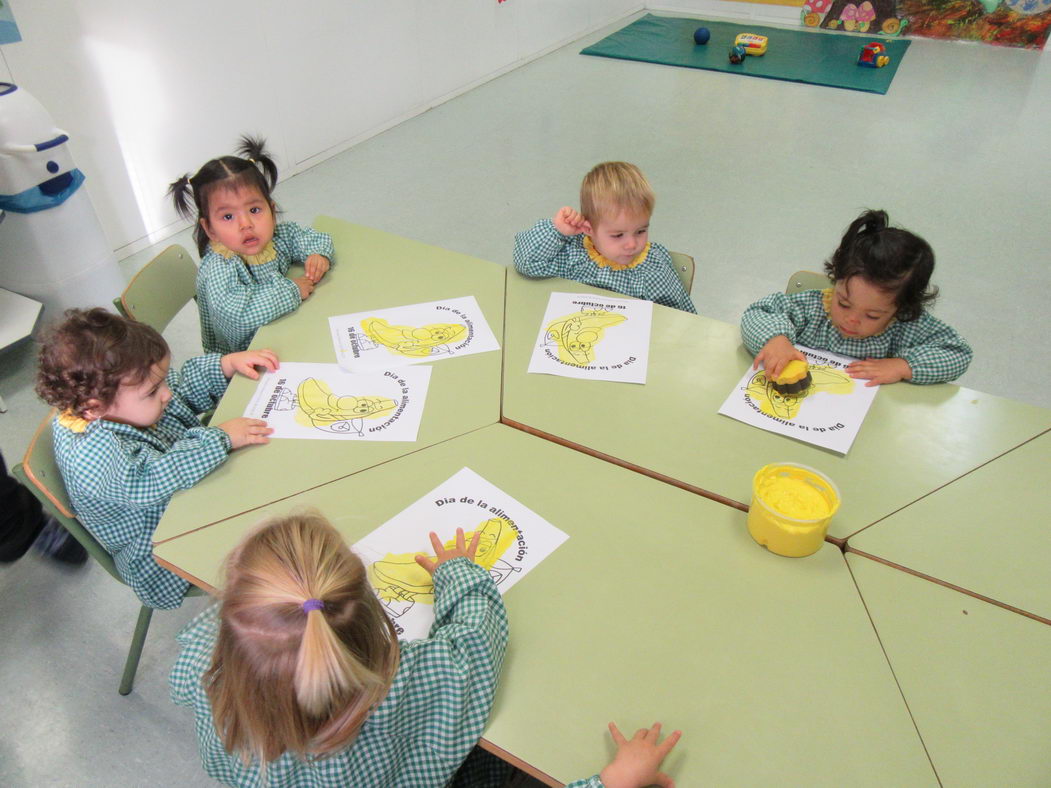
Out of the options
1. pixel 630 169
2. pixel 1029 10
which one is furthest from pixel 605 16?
pixel 630 169

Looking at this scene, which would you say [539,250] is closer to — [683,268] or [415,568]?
[683,268]

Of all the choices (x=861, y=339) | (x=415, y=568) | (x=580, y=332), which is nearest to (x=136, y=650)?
(x=415, y=568)

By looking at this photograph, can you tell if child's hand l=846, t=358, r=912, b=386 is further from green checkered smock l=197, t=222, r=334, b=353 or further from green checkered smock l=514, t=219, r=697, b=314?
green checkered smock l=197, t=222, r=334, b=353

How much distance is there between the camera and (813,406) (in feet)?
4.61

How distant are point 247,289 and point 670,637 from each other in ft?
4.23

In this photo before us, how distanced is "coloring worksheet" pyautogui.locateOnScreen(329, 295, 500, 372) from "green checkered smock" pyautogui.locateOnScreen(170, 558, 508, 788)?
63 centimetres

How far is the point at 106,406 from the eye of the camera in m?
1.28

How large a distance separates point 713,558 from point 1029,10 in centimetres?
720

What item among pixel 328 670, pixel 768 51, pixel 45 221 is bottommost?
pixel 768 51

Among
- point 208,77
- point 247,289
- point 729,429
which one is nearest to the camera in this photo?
point 729,429

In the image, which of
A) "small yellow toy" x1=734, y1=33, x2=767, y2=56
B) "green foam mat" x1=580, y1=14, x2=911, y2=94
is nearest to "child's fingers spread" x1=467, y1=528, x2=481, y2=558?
"green foam mat" x1=580, y1=14, x2=911, y2=94

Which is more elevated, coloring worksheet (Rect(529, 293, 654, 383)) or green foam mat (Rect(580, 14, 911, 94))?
coloring worksheet (Rect(529, 293, 654, 383))

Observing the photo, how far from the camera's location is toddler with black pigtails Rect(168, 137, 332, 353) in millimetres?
1661

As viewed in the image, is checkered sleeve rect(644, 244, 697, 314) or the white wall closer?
checkered sleeve rect(644, 244, 697, 314)
